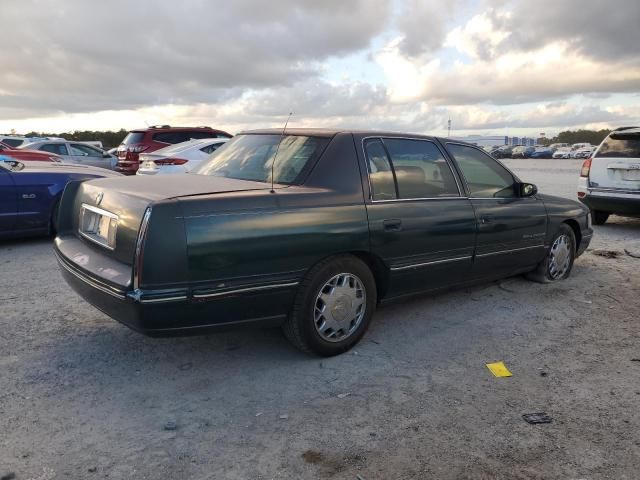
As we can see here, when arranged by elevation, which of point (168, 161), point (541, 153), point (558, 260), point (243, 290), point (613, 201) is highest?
point (168, 161)

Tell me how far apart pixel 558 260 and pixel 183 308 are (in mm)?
4214

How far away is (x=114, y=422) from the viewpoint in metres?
2.87

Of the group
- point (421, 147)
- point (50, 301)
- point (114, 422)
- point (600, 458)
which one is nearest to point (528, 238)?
point (421, 147)

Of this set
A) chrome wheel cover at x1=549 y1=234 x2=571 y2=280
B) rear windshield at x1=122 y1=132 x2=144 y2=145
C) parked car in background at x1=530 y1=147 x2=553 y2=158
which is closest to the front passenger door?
chrome wheel cover at x1=549 y1=234 x2=571 y2=280

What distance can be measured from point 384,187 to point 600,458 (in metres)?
2.14

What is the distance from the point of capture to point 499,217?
15.5 feet

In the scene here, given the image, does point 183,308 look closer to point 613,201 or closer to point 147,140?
point 613,201

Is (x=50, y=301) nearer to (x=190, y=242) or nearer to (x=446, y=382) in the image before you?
(x=190, y=242)

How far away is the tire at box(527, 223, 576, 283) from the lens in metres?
5.52

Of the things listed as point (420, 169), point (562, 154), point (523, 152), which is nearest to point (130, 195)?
point (420, 169)

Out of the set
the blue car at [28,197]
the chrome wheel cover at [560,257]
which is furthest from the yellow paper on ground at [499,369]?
the blue car at [28,197]

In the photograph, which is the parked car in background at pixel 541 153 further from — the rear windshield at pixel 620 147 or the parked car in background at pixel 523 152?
the rear windshield at pixel 620 147

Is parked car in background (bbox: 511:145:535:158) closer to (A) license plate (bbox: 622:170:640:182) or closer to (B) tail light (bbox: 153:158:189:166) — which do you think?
(A) license plate (bbox: 622:170:640:182)

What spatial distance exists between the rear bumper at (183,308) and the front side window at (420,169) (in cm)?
137
